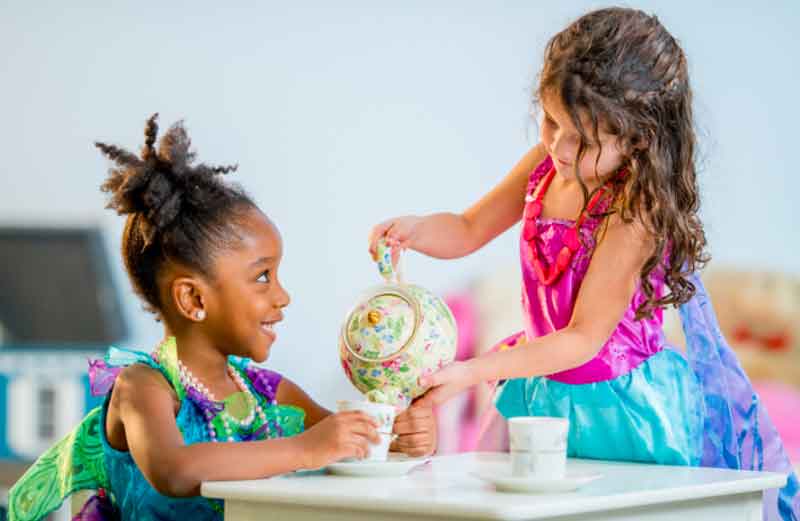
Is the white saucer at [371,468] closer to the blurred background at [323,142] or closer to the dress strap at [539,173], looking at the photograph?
the dress strap at [539,173]

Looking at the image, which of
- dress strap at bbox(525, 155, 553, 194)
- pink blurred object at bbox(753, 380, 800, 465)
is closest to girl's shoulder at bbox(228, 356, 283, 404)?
dress strap at bbox(525, 155, 553, 194)

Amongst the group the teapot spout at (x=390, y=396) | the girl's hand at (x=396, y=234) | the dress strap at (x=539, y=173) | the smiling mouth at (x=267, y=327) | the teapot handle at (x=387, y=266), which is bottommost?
the teapot spout at (x=390, y=396)

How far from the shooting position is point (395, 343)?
1.50m

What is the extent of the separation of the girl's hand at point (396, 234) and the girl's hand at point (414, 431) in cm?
24

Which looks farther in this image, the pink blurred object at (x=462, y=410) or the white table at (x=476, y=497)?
the pink blurred object at (x=462, y=410)

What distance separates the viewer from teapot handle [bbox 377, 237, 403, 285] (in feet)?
5.35

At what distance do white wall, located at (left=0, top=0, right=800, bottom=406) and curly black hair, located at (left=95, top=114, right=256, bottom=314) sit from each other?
2.07 m

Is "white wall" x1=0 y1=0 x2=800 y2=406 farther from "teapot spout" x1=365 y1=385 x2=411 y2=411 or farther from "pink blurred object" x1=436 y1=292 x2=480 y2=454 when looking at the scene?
"teapot spout" x1=365 y1=385 x2=411 y2=411

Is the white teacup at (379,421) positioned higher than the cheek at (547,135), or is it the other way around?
the cheek at (547,135)

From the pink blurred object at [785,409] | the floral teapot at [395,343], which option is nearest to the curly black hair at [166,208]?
the floral teapot at [395,343]

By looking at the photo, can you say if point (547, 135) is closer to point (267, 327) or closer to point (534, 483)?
point (267, 327)

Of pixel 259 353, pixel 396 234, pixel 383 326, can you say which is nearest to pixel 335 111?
pixel 396 234

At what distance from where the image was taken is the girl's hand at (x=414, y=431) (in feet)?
5.00

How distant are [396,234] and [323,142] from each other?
89.7 inches
